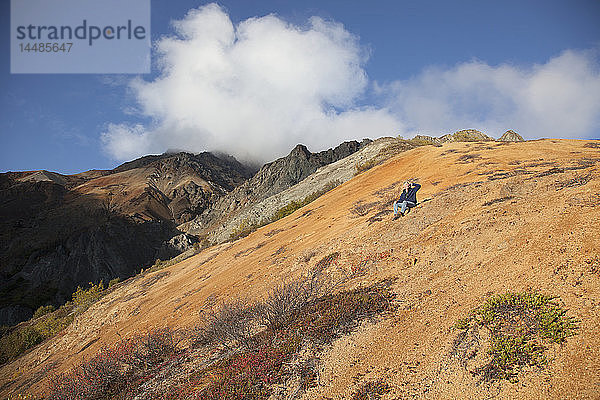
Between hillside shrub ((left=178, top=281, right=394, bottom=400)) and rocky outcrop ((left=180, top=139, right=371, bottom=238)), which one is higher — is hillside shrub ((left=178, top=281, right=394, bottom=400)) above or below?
below

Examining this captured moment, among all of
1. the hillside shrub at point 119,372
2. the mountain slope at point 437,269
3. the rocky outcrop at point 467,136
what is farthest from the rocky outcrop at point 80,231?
the rocky outcrop at point 467,136

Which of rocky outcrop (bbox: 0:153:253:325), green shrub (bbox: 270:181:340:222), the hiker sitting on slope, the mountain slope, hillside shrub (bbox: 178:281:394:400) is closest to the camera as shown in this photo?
the mountain slope

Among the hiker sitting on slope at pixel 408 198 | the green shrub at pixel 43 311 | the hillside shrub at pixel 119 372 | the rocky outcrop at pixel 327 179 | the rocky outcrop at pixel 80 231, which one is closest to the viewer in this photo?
the hillside shrub at pixel 119 372

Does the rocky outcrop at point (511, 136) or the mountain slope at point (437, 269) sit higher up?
the rocky outcrop at point (511, 136)

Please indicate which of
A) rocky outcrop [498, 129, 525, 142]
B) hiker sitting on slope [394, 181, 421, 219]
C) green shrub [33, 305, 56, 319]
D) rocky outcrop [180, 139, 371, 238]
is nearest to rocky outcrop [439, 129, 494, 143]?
rocky outcrop [498, 129, 525, 142]

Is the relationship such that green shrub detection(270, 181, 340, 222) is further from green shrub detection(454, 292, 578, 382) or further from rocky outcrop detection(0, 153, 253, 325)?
rocky outcrop detection(0, 153, 253, 325)

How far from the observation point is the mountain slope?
16.9ft

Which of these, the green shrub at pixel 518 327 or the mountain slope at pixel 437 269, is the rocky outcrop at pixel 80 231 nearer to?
the mountain slope at pixel 437 269

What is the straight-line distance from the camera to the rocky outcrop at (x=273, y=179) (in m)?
83.3

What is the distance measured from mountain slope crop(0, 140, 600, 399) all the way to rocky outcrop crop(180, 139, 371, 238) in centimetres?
5925

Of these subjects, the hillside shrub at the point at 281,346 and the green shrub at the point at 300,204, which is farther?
the green shrub at the point at 300,204

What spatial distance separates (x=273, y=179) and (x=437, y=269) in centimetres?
8100

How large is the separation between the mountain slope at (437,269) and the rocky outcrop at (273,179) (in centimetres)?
5925

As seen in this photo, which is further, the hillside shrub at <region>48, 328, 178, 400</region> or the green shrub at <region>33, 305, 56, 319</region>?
the green shrub at <region>33, 305, 56, 319</region>
